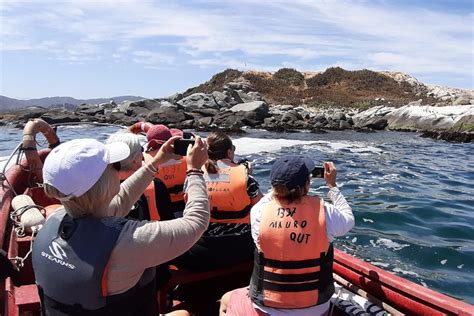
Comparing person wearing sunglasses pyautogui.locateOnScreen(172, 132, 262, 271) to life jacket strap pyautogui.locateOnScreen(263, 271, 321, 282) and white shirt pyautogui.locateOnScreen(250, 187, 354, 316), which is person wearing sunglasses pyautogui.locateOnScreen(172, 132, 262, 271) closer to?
white shirt pyautogui.locateOnScreen(250, 187, 354, 316)

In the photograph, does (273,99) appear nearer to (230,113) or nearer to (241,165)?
(230,113)

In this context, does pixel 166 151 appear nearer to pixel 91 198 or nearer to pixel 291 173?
pixel 91 198

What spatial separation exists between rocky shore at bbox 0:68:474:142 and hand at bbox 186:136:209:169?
934 inches

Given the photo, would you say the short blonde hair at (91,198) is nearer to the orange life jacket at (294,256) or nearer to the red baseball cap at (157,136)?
the orange life jacket at (294,256)

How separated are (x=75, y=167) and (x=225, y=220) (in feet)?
7.17

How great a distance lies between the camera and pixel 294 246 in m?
2.94

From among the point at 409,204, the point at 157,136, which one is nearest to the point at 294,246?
the point at 157,136

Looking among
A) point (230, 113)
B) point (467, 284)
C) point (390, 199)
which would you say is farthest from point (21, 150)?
point (230, 113)

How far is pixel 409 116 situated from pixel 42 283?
33.0 metres

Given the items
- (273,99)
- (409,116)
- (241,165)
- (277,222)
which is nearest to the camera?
(277,222)

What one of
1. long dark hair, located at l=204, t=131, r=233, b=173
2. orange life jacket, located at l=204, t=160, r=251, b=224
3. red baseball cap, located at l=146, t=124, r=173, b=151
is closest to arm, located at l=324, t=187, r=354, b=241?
orange life jacket, located at l=204, t=160, r=251, b=224

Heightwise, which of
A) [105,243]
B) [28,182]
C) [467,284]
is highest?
[105,243]

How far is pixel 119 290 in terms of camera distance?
6.51 feet

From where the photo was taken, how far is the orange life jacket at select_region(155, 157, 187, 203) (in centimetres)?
465
